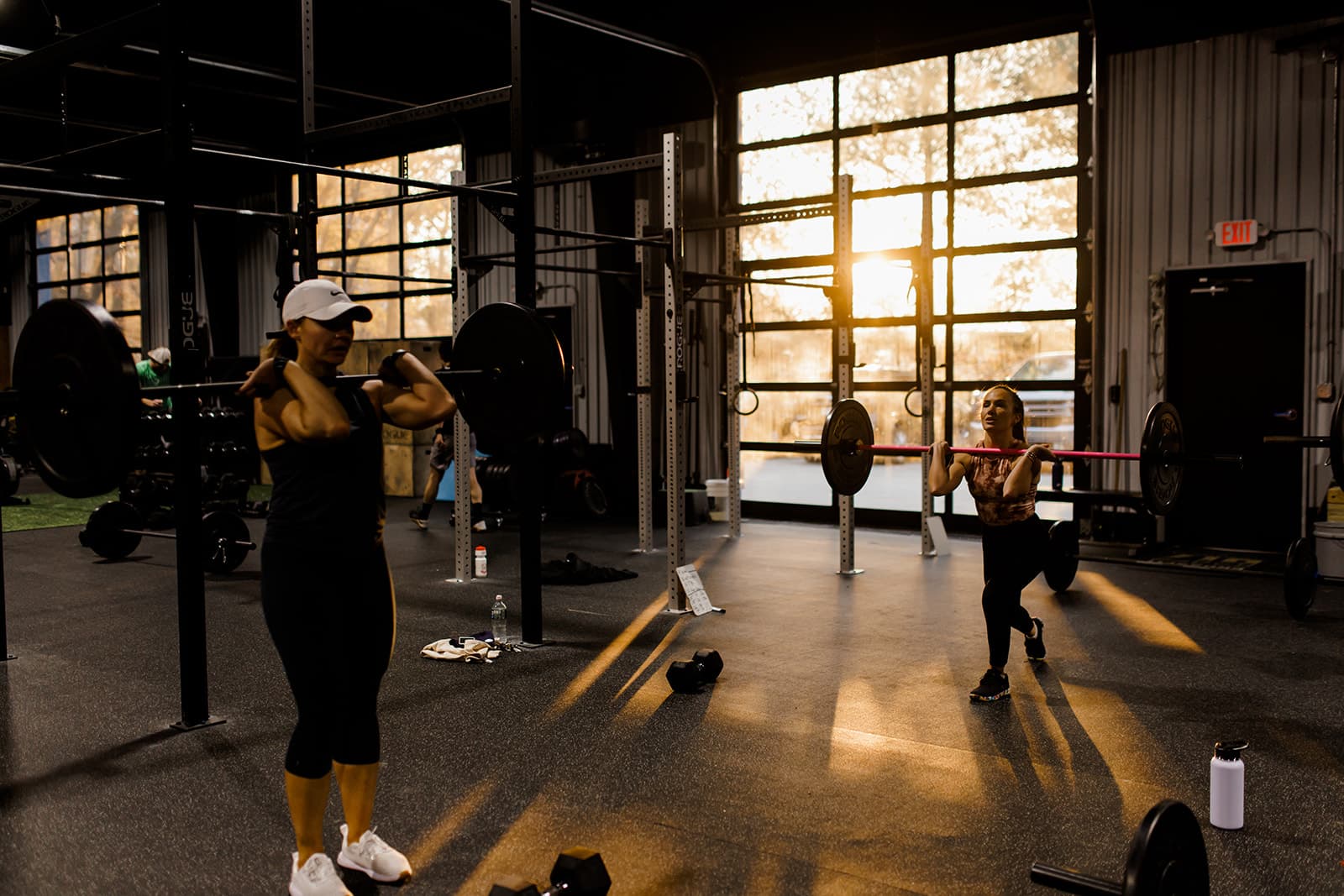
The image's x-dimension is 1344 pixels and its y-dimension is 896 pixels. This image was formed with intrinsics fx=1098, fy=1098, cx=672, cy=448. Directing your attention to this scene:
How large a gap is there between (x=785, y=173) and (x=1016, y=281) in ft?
6.66

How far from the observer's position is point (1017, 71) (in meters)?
7.46

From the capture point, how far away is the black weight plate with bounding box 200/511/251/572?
623cm

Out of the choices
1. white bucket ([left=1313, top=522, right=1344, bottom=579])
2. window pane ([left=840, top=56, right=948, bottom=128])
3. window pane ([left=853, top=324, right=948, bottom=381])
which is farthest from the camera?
window pane ([left=853, top=324, right=948, bottom=381])

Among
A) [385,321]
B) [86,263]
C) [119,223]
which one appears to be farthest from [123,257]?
[385,321]

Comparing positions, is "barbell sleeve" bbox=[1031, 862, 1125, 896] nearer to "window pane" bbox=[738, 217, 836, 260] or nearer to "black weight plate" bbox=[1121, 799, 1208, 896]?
"black weight plate" bbox=[1121, 799, 1208, 896]

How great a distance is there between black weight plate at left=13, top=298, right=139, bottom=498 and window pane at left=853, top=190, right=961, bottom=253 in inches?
241

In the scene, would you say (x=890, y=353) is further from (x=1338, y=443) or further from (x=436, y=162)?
(x=436, y=162)

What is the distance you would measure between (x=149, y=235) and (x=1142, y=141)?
1135cm

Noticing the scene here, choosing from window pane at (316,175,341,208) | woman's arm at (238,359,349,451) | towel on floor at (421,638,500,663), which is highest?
window pane at (316,175,341,208)

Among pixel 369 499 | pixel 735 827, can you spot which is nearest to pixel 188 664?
pixel 369 499

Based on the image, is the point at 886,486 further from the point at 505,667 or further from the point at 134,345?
the point at 134,345

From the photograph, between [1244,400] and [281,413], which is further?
[1244,400]

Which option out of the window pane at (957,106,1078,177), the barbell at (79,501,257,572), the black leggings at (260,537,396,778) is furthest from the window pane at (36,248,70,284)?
the black leggings at (260,537,396,778)

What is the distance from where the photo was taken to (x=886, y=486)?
8266 millimetres
